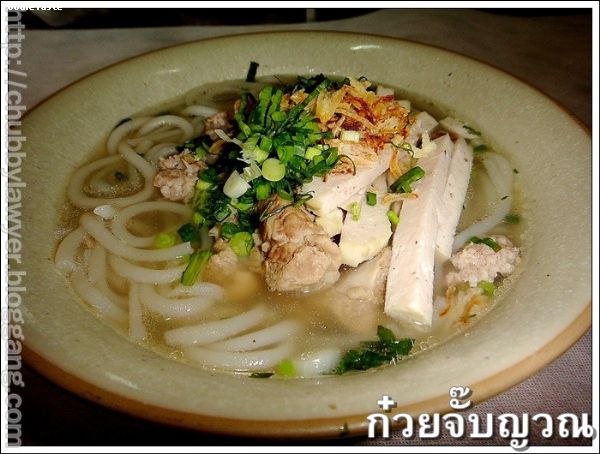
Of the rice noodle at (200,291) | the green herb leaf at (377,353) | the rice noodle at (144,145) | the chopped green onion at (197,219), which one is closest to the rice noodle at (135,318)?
the rice noodle at (200,291)

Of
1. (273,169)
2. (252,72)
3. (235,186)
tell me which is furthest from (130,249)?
(252,72)

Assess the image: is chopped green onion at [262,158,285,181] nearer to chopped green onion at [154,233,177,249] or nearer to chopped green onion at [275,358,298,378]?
chopped green onion at [154,233,177,249]

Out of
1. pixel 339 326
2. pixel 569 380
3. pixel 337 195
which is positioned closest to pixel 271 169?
pixel 337 195

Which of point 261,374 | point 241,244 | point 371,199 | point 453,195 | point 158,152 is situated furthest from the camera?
point 158,152

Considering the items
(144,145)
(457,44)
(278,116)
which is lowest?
(278,116)

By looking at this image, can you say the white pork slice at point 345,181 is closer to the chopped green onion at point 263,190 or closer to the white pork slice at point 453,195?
the chopped green onion at point 263,190

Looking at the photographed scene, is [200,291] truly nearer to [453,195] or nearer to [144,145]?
[144,145]
